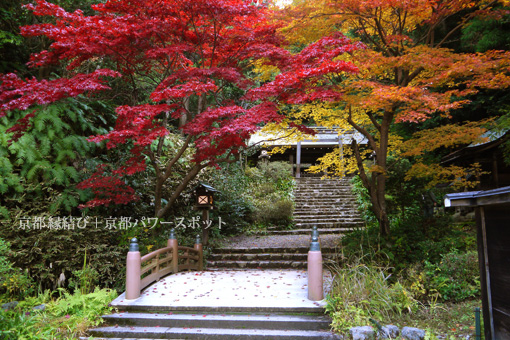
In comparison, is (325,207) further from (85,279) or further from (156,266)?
(85,279)

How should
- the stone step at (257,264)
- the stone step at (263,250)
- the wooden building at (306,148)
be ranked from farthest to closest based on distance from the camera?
the wooden building at (306,148) → the stone step at (263,250) → the stone step at (257,264)

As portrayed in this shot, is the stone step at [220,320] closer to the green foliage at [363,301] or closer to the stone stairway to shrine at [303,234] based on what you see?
the green foliage at [363,301]

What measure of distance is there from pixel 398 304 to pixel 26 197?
7303 mm

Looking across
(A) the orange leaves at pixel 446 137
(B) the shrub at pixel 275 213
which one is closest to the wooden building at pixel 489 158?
(A) the orange leaves at pixel 446 137

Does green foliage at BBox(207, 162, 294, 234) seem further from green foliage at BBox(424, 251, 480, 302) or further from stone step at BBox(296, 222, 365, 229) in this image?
green foliage at BBox(424, 251, 480, 302)

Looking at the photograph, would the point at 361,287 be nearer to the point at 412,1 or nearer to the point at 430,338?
the point at 430,338

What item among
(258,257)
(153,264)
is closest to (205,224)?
(258,257)

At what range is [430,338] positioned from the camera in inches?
171

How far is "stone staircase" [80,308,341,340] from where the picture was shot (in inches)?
189

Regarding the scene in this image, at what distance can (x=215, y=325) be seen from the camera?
5078mm

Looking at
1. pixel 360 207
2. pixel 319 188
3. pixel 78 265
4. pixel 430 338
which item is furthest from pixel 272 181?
pixel 430 338

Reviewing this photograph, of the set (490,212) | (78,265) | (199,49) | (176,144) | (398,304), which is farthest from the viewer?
(176,144)

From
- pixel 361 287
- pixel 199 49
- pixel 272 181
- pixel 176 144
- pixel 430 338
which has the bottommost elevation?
pixel 430 338

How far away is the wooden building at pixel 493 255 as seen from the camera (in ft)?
11.9
